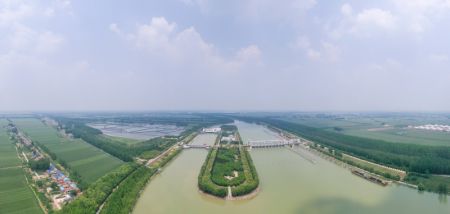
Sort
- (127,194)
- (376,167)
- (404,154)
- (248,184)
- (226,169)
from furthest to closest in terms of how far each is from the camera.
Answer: (404,154), (376,167), (226,169), (248,184), (127,194)

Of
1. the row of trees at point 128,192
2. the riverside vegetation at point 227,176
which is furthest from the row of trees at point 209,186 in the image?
the row of trees at point 128,192

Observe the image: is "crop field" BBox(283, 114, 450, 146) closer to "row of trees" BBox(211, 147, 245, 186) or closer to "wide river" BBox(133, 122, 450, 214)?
"wide river" BBox(133, 122, 450, 214)

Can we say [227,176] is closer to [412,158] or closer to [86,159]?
[86,159]

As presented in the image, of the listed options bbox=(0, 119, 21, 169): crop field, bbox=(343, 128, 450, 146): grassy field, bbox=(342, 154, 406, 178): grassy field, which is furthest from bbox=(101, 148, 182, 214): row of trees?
bbox=(343, 128, 450, 146): grassy field

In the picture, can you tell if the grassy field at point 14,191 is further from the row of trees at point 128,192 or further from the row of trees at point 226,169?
the row of trees at point 226,169

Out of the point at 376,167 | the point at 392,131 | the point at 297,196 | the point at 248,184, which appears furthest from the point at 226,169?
the point at 392,131

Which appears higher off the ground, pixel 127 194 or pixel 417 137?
pixel 417 137

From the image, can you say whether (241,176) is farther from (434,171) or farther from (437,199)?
(434,171)
